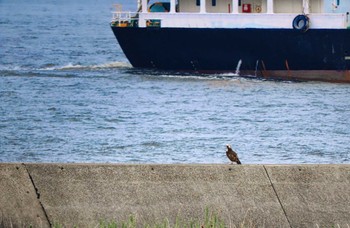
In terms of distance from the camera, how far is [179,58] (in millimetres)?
40594

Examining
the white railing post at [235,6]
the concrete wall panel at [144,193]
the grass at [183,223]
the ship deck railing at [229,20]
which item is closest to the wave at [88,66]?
the ship deck railing at [229,20]

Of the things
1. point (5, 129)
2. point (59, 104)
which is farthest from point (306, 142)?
point (59, 104)

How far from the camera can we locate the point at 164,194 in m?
12.6

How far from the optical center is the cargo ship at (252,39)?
130ft

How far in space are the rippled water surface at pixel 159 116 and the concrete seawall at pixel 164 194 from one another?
10.0 meters

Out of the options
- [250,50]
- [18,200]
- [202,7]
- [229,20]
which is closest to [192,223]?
[18,200]

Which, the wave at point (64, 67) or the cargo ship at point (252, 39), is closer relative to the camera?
the cargo ship at point (252, 39)

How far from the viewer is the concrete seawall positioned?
40.9 ft

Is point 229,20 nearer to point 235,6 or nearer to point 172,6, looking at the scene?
point 235,6

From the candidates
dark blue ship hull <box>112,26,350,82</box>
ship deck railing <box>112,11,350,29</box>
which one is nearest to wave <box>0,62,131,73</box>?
dark blue ship hull <box>112,26,350,82</box>

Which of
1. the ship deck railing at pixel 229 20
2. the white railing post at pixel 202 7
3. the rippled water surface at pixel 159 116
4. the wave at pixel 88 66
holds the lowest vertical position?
the wave at pixel 88 66

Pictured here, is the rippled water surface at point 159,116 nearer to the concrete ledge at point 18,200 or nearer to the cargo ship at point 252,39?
the cargo ship at point 252,39

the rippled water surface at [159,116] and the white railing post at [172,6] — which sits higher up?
the white railing post at [172,6]

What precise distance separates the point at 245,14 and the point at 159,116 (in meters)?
10.2
